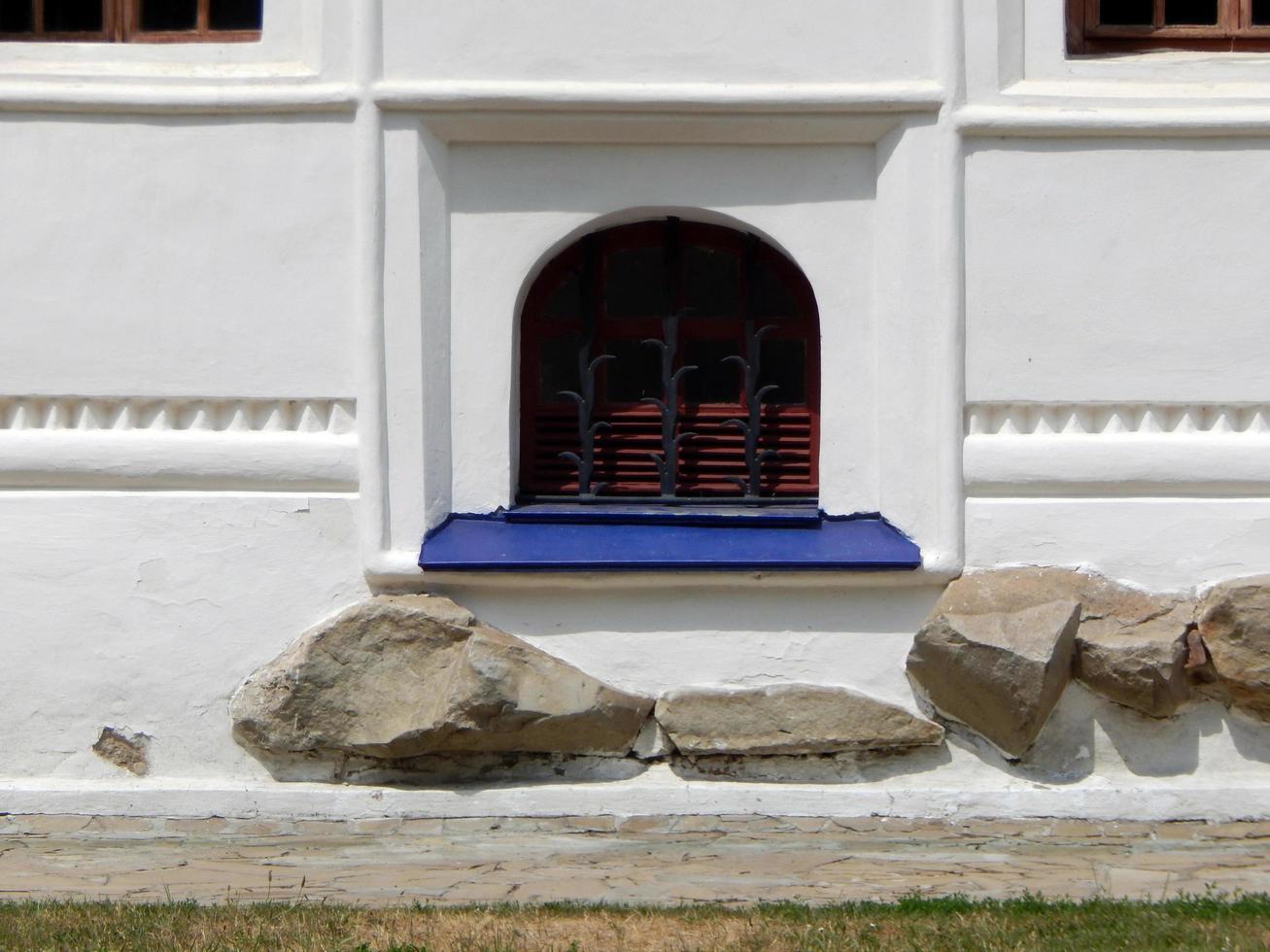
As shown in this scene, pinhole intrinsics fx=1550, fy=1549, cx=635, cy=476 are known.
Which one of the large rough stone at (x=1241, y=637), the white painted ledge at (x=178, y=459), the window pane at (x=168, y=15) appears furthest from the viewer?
the window pane at (x=168, y=15)

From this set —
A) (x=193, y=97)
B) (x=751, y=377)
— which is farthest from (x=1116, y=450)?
(x=193, y=97)

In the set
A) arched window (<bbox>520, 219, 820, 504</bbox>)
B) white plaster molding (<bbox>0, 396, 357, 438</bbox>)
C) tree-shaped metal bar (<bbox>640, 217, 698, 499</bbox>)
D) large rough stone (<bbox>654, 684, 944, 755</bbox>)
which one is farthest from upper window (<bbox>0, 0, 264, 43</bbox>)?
large rough stone (<bbox>654, 684, 944, 755</bbox>)

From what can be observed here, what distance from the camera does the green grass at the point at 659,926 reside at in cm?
437

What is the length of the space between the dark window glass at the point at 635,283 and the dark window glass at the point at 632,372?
0.13 metres

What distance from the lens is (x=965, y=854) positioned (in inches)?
210

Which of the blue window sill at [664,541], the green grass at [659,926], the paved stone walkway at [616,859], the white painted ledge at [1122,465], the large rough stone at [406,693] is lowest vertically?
the paved stone walkway at [616,859]

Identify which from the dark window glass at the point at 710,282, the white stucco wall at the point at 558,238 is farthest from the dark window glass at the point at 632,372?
the white stucco wall at the point at 558,238

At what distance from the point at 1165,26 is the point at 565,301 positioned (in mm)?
2579

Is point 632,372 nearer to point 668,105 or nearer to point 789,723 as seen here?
point 668,105

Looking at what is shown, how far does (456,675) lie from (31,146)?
253 cm

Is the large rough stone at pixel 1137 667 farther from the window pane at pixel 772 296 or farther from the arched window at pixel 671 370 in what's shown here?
the window pane at pixel 772 296

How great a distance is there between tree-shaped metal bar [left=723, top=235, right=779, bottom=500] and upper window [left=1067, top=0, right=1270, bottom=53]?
1.50 metres

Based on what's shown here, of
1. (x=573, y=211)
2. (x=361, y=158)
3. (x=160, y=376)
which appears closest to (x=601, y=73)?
(x=573, y=211)

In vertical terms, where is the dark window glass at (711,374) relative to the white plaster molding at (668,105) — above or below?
below
